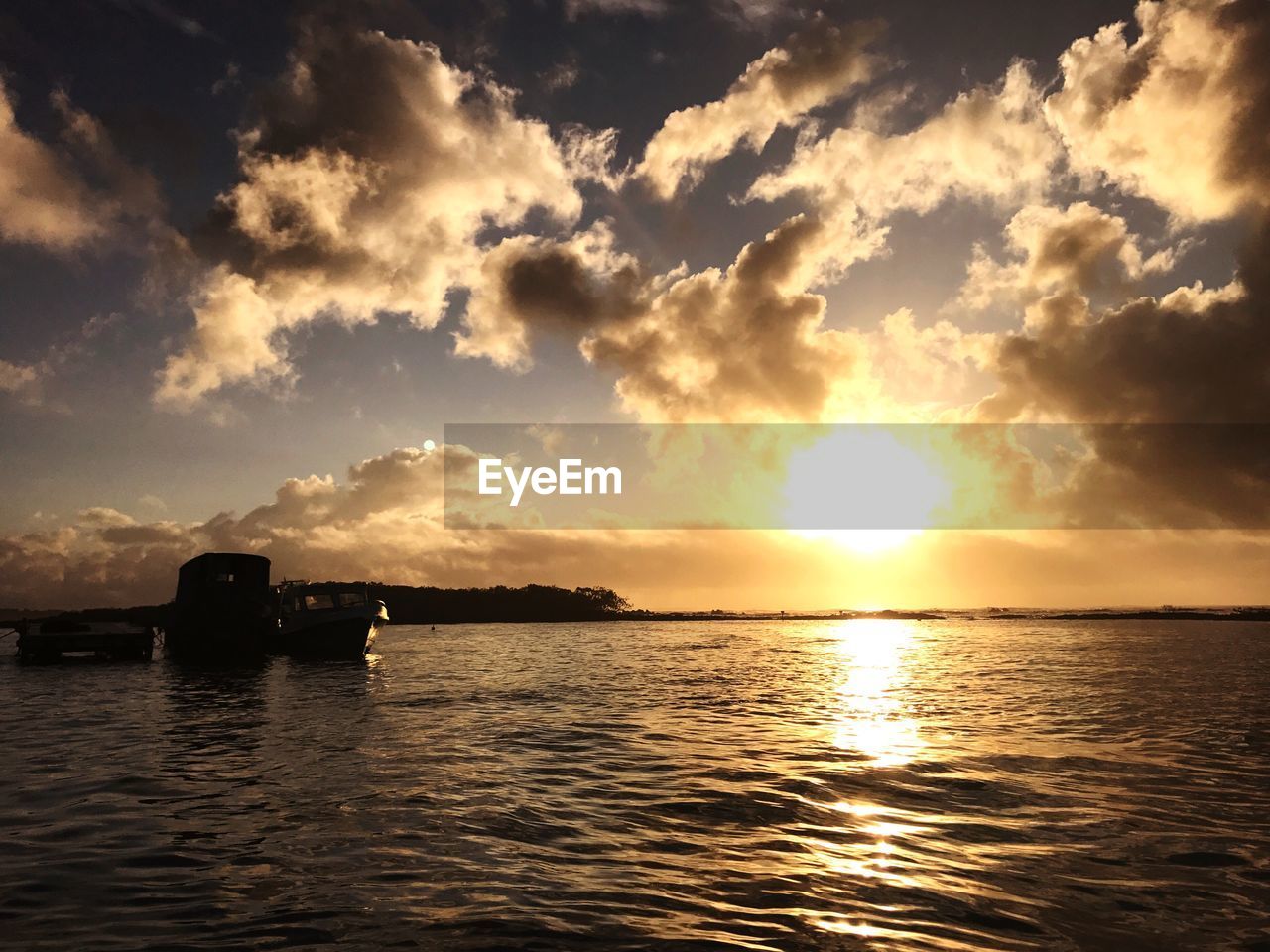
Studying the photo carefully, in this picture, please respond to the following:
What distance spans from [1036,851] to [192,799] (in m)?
15.2

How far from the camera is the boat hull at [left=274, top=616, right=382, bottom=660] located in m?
53.2

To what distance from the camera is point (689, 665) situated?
6172 centimetres

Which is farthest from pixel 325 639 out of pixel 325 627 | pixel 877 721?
pixel 877 721

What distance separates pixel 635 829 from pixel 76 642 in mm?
63790

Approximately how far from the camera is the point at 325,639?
175ft

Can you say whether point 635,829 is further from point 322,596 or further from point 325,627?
point 322,596

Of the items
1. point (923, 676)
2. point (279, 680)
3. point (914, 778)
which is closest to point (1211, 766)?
point (914, 778)

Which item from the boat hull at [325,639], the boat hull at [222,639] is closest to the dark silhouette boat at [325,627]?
the boat hull at [325,639]

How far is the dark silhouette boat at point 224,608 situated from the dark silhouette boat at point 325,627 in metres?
1.81

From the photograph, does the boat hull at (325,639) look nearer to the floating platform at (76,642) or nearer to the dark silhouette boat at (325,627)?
the dark silhouette boat at (325,627)

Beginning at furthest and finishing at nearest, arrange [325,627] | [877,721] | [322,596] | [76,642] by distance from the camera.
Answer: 1. [76,642]
2. [322,596]
3. [325,627]
4. [877,721]

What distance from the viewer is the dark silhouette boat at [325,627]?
53.3 metres

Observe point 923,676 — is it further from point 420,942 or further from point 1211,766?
point 420,942

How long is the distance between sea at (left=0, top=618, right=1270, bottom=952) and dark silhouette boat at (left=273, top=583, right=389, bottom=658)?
24.1 m
